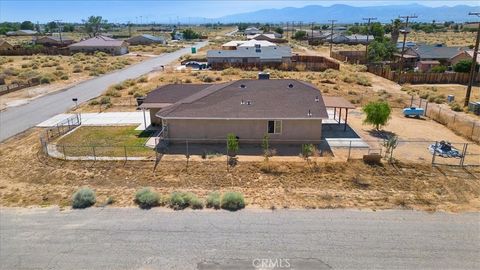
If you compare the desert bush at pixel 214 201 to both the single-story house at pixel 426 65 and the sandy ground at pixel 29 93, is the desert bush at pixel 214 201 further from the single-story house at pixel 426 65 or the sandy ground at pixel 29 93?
the single-story house at pixel 426 65

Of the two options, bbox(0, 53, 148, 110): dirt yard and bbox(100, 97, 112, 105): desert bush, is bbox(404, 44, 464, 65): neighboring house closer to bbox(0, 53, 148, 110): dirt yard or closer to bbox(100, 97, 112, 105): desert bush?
bbox(100, 97, 112, 105): desert bush

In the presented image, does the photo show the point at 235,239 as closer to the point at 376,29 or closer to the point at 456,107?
the point at 456,107

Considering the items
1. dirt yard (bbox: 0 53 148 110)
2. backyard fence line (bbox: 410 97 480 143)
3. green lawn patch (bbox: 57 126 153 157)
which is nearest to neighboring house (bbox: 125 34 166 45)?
dirt yard (bbox: 0 53 148 110)

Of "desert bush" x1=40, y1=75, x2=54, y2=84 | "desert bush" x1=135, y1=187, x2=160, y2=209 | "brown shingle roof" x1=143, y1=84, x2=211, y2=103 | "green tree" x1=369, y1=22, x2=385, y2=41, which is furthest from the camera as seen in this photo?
"green tree" x1=369, y1=22, x2=385, y2=41

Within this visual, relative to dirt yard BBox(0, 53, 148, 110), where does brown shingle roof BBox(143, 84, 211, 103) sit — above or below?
above

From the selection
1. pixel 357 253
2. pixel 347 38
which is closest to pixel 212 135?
pixel 357 253

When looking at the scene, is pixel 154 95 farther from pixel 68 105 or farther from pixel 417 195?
pixel 417 195
